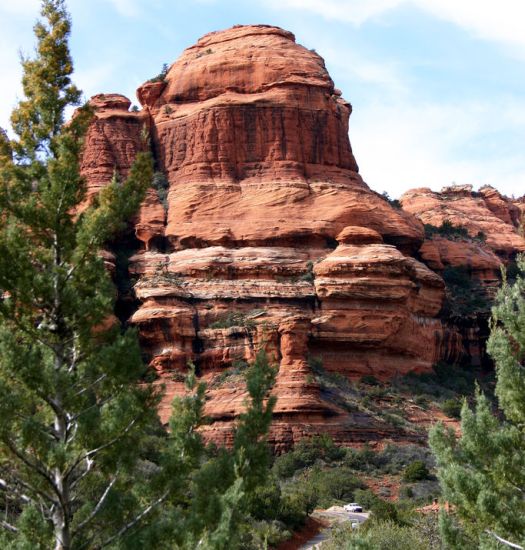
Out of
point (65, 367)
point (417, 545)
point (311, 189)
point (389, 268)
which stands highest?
point (311, 189)

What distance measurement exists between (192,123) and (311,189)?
1076 centimetres

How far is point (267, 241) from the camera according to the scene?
64375 millimetres

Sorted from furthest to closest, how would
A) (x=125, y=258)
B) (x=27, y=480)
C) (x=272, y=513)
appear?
1. (x=125, y=258)
2. (x=272, y=513)
3. (x=27, y=480)

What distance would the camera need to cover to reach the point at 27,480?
43.1 ft

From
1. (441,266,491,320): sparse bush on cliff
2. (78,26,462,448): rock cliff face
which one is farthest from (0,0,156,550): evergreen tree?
(441,266,491,320): sparse bush on cliff

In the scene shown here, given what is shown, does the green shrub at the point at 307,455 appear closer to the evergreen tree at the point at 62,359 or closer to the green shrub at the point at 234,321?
the green shrub at the point at 234,321

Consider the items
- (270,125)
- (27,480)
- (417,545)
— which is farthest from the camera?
(270,125)

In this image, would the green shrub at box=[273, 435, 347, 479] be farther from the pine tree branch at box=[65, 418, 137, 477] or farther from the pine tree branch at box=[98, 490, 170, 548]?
the pine tree branch at box=[65, 418, 137, 477]

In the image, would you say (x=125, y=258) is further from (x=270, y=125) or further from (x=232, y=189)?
(x=270, y=125)

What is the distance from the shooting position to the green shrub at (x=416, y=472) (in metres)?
45.9

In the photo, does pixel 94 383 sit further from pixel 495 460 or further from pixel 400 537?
pixel 400 537

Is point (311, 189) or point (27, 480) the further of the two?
point (311, 189)

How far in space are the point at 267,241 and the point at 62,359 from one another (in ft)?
168

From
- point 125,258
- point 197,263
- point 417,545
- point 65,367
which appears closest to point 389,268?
point 197,263
